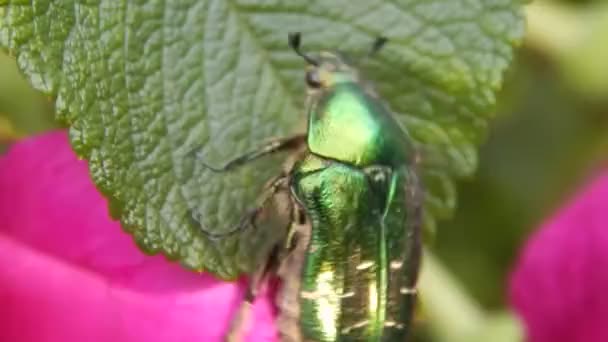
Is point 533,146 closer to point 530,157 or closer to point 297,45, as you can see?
point 530,157

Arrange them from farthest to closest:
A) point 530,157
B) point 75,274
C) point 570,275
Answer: point 530,157 → point 570,275 → point 75,274

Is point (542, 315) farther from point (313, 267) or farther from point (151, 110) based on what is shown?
point (151, 110)

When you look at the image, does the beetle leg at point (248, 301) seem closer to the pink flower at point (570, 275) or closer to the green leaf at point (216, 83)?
the green leaf at point (216, 83)

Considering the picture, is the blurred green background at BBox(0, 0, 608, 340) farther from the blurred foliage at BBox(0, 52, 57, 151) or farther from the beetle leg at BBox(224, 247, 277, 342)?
the beetle leg at BBox(224, 247, 277, 342)

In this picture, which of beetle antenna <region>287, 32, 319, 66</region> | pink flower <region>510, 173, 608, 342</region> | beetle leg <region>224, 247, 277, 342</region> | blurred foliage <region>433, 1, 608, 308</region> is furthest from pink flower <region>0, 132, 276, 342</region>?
blurred foliage <region>433, 1, 608, 308</region>

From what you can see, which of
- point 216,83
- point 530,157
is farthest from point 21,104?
point 530,157

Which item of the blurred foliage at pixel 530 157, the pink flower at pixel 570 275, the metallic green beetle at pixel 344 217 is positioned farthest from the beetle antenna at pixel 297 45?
the blurred foliage at pixel 530 157

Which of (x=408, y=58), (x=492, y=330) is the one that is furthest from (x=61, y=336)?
(x=492, y=330)
